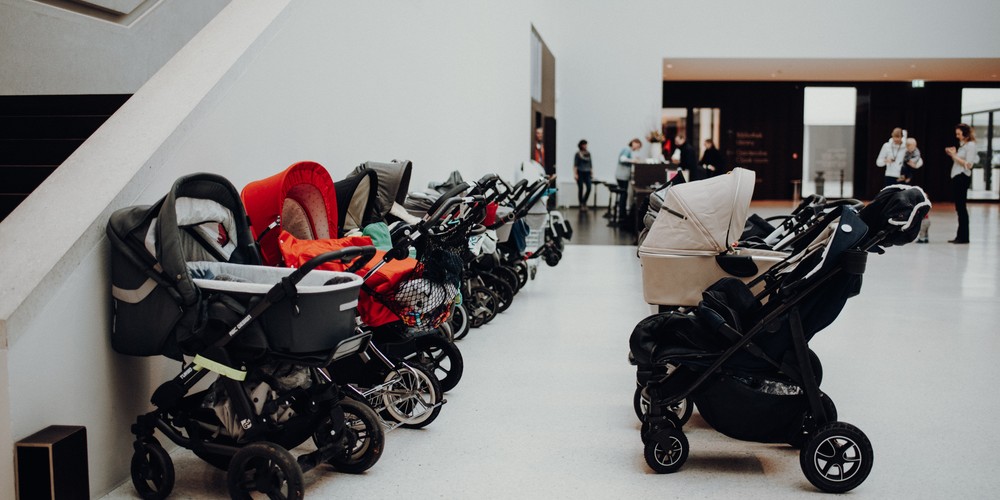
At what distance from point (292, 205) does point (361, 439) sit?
3.49 feet

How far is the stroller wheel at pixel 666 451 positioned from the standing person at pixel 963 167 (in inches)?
372

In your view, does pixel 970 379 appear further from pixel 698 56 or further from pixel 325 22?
pixel 698 56

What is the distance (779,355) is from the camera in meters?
3.03

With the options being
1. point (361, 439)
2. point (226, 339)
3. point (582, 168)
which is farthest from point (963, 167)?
point (226, 339)

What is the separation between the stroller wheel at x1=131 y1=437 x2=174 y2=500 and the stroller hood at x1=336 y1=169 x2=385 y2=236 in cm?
144

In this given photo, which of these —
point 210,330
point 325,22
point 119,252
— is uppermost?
point 325,22

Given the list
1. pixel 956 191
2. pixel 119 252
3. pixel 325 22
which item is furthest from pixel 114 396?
pixel 956 191

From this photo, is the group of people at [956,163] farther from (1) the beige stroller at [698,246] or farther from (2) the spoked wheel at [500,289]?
(1) the beige stroller at [698,246]

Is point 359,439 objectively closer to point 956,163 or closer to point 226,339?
point 226,339

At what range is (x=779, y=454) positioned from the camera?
10.9ft

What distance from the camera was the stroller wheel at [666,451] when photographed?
305 cm

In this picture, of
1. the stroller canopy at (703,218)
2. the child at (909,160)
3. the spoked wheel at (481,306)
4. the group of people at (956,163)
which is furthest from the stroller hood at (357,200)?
the child at (909,160)

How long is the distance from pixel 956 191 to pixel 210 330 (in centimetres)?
1112

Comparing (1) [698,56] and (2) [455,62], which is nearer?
(2) [455,62]
